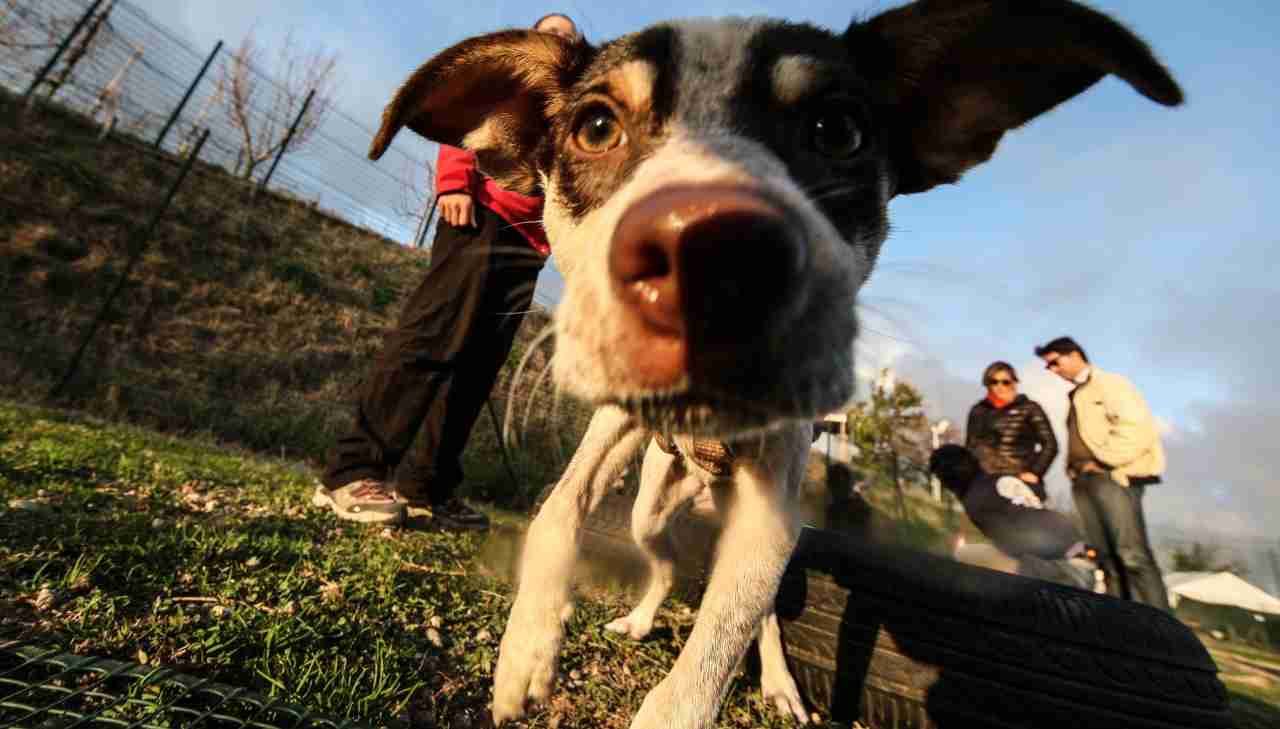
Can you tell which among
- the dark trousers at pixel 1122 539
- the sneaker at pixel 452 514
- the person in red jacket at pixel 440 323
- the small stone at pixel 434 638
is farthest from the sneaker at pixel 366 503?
the dark trousers at pixel 1122 539

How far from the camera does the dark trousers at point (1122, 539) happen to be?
5586 millimetres

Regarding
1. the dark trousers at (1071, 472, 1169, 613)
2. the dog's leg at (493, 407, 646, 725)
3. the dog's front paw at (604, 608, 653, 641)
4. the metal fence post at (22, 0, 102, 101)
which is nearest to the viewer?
the dog's leg at (493, 407, 646, 725)

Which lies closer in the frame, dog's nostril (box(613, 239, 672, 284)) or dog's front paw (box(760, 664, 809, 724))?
dog's nostril (box(613, 239, 672, 284))

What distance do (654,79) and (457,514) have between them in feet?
10.7

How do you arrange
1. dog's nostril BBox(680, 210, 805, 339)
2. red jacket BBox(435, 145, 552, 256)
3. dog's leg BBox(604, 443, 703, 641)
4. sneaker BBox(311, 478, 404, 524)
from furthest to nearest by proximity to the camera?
1. red jacket BBox(435, 145, 552, 256)
2. sneaker BBox(311, 478, 404, 524)
3. dog's leg BBox(604, 443, 703, 641)
4. dog's nostril BBox(680, 210, 805, 339)

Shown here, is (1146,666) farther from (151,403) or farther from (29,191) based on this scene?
(29,191)

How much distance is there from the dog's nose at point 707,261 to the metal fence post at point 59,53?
1824 cm

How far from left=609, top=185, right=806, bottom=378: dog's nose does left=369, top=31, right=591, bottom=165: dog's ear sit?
5.19 feet

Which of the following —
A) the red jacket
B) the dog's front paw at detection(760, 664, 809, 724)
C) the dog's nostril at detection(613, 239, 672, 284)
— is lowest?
the dog's front paw at detection(760, 664, 809, 724)

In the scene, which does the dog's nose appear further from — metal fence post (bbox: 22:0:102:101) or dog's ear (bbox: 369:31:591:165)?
metal fence post (bbox: 22:0:102:101)

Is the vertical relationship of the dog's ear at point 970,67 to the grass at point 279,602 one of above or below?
above

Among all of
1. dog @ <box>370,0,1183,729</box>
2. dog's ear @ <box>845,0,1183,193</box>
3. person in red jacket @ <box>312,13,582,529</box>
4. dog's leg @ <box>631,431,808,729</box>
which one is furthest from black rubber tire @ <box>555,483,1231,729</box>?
person in red jacket @ <box>312,13,582,529</box>

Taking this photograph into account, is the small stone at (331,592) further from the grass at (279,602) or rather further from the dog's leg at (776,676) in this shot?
the dog's leg at (776,676)

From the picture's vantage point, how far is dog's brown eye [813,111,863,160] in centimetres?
176
